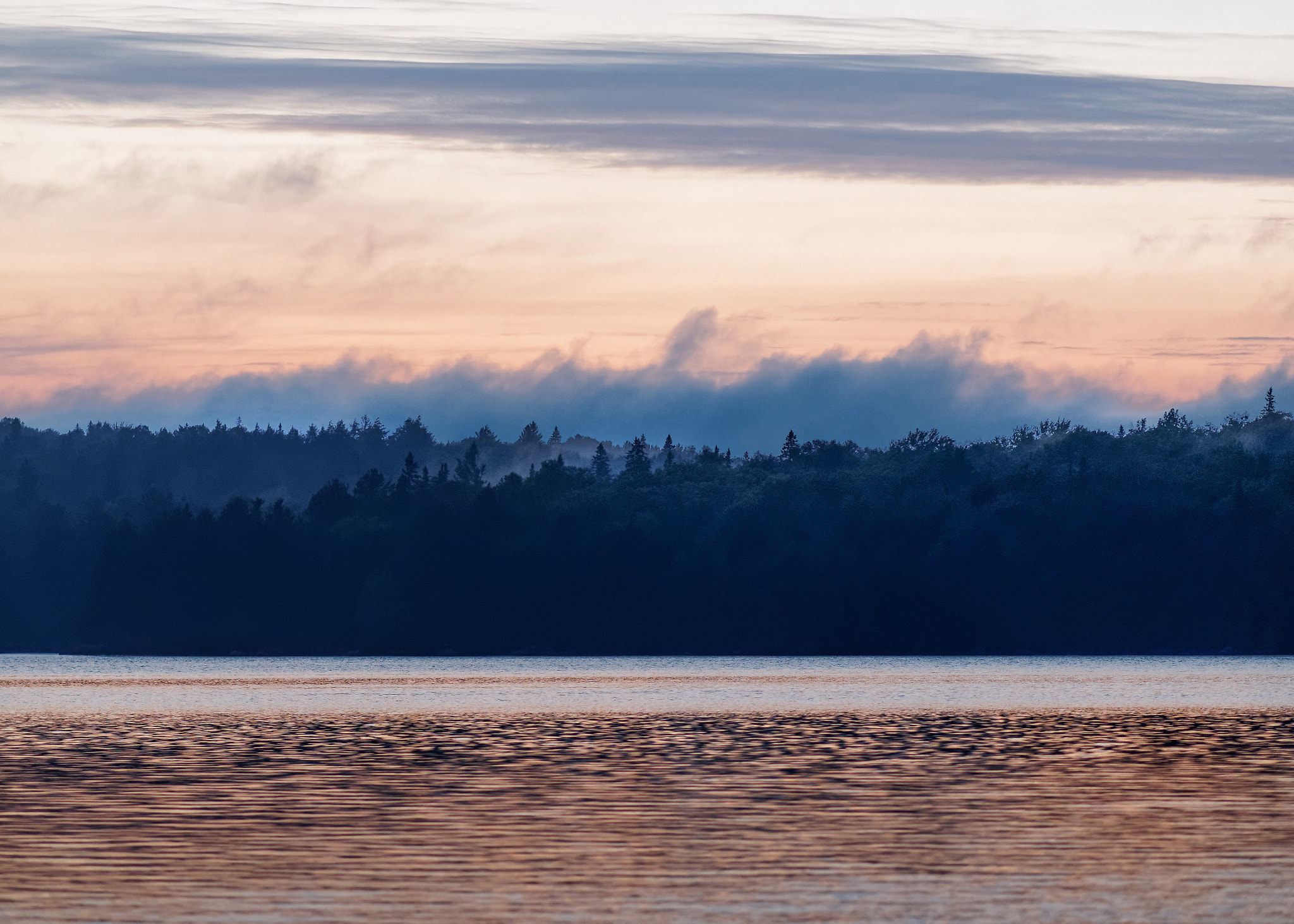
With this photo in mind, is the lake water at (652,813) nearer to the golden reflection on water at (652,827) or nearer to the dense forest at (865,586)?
the golden reflection on water at (652,827)

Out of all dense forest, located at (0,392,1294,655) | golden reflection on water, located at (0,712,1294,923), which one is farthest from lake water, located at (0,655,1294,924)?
dense forest, located at (0,392,1294,655)

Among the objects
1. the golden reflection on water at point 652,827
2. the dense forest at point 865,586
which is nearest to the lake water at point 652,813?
the golden reflection on water at point 652,827

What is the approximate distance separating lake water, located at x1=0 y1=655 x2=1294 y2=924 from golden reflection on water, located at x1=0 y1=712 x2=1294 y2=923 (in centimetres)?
11

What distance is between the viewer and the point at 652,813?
3891 centimetres

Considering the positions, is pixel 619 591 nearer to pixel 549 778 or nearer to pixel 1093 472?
pixel 1093 472

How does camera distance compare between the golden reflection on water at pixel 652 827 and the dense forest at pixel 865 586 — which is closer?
the golden reflection on water at pixel 652 827

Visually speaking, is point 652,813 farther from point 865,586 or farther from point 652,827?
point 865,586

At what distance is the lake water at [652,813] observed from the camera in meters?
28.3

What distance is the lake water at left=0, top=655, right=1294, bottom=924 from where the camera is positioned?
28.3m

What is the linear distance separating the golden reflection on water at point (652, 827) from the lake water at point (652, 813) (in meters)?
0.11

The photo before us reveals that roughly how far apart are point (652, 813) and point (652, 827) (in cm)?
Answer: 229

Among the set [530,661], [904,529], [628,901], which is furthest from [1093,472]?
[628,901]

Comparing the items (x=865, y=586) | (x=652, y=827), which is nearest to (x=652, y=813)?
(x=652, y=827)

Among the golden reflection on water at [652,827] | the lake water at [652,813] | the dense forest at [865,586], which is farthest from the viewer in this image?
the dense forest at [865,586]
